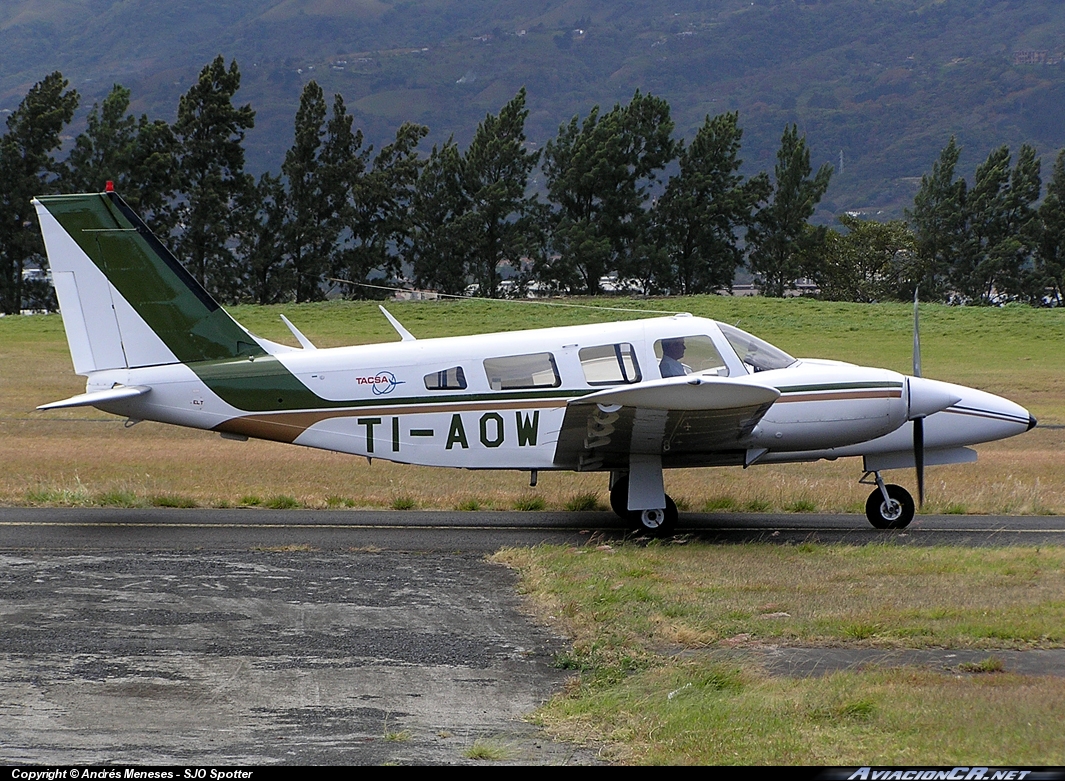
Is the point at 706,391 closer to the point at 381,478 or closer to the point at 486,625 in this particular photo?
the point at 486,625

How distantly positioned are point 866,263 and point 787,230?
19312 mm

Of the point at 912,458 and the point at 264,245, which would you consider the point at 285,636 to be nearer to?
the point at 912,458

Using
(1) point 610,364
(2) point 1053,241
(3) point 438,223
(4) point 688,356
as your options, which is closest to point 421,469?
(1) point 610,364

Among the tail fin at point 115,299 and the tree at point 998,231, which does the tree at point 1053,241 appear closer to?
the tree at point 998,231

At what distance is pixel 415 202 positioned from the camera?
81.8 meters

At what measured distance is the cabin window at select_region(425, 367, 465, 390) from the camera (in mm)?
15344

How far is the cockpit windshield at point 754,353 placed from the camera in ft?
49.9

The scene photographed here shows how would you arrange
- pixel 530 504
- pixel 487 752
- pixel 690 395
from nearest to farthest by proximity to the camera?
pixel 487 752
pixel 690 395
pixel 530 504

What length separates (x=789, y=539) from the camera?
14891mm

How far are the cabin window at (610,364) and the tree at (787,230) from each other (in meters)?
68.5

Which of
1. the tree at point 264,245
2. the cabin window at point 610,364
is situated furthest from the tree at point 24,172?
the cabin window at point 610,364

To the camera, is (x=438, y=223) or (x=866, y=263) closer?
(x=438, y=223)
